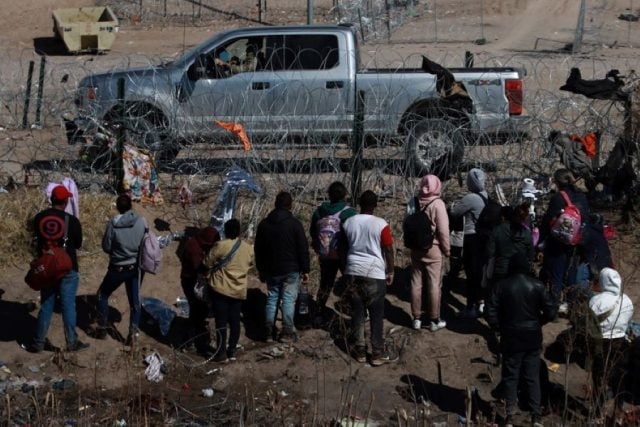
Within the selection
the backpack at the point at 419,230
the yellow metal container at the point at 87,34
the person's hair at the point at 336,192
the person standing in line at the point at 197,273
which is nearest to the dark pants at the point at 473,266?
the backpack at the point at 419,230

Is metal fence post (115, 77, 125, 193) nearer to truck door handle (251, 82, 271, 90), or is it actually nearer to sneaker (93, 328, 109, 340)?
truck door handle (251, 82, 271, 90)

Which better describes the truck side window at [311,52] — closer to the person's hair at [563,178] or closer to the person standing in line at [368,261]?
the person's hair at [563,178]

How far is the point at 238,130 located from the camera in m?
12.4

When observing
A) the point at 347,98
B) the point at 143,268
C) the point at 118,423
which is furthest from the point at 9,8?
the point at 118,423

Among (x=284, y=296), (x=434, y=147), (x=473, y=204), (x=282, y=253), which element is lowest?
(x=284, y=296)

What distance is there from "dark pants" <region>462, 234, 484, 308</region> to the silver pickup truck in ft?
5.18

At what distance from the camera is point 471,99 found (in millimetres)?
13094

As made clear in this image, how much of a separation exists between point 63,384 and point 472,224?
3935 millimetres

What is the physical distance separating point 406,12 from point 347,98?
15.1 metres

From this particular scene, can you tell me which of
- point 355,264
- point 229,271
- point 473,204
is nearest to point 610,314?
point 473,204

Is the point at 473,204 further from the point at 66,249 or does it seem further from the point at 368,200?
the point at 66,249

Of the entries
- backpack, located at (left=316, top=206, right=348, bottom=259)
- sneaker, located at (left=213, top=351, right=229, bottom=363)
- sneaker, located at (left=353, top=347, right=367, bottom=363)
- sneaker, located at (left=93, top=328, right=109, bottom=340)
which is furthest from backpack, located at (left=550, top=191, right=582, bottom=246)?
sneaker, located at (left=93, top=328, right=109, bottom=340)

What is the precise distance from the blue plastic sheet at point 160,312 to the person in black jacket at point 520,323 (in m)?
3.31

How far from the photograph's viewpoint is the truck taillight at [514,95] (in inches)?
533
